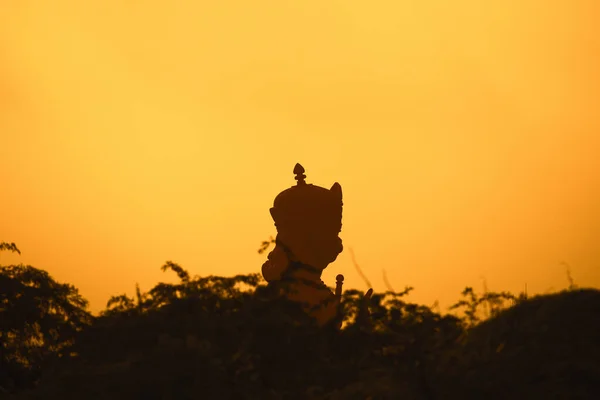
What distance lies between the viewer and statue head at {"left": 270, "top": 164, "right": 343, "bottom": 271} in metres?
14.4

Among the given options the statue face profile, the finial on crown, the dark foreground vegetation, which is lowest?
the dark foreground vegetation

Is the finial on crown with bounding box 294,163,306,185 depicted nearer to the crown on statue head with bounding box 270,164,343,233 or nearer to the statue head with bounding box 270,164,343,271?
the crown on statue head with bounding box 270,164,343,233

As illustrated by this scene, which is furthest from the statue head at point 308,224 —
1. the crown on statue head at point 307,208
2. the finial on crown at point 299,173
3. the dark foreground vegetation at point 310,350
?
the dark foreground vegetation at point 310,350

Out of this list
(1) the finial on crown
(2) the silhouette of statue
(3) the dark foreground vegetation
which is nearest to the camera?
(3) the dark foreground vegetation

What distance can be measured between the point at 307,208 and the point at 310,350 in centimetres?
701

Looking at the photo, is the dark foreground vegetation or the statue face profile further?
the statue face profile

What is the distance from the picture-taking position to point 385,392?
618 cm

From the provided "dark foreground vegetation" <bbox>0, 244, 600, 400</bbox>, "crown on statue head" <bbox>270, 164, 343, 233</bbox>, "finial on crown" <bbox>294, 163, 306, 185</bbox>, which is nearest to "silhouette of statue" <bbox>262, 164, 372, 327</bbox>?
"crown on statue head" <bbox>270, 164, 343, 233</bbox>

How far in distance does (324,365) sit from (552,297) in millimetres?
2535

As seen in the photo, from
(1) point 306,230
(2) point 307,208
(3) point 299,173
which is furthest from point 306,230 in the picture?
(3) point 299,173

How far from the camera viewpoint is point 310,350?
750 centimetres

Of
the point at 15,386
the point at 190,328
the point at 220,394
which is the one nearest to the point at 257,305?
the point at 190,328

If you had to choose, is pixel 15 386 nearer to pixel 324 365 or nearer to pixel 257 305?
pixel 257 305

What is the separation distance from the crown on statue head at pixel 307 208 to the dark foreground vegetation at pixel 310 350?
19.7 feet
